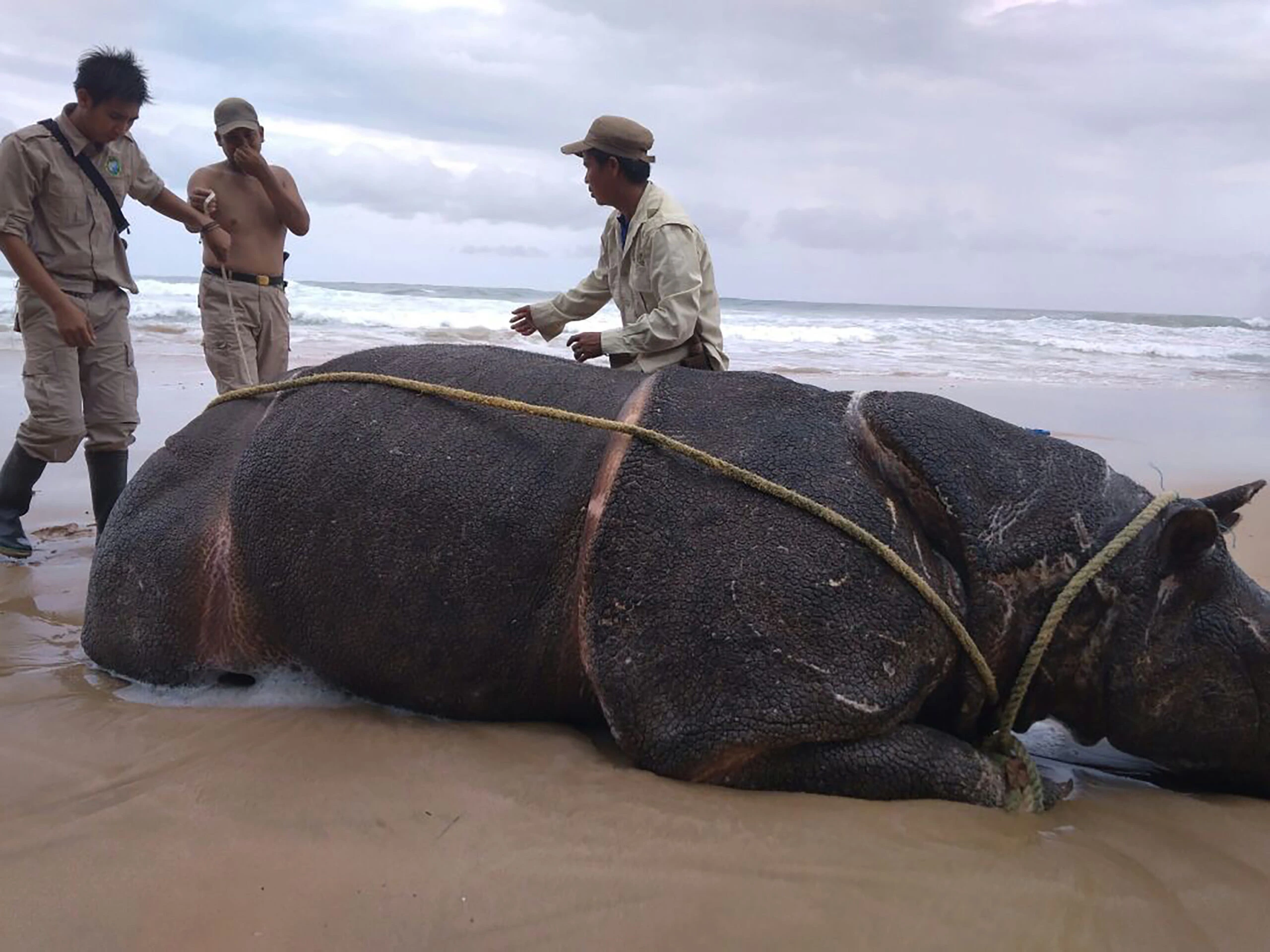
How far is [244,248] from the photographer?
20.0ft

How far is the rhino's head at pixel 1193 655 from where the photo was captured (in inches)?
112

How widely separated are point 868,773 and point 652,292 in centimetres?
253

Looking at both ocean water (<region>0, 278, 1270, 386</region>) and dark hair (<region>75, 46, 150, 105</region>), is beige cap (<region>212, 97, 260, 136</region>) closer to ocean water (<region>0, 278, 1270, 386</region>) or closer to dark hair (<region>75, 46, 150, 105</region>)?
dark hair (<region>75, 46, 150, 105</region>)

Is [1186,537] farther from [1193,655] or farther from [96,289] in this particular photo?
[96,289]

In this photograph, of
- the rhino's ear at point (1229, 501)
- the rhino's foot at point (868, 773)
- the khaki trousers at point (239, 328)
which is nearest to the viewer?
the rhino's foot at point (868, 773)

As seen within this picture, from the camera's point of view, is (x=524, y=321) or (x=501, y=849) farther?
(x=524, y=321)

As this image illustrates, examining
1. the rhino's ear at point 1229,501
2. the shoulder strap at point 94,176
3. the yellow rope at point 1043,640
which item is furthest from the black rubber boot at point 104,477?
the rhino's ear at point 1229,501

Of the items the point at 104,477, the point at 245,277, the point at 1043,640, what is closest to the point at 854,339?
the point at 245,277

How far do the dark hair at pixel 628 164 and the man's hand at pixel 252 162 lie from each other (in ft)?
6.95

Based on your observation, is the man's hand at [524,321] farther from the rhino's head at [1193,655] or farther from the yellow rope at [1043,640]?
the rhino's head at [1193,655]

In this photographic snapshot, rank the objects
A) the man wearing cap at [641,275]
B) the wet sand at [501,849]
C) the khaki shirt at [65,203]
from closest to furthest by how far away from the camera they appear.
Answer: the wet sand at [501,849], the man wearing cap at [641,275], the khaki shirt at [65,203]

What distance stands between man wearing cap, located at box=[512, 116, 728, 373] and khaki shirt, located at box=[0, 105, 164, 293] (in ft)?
6.66

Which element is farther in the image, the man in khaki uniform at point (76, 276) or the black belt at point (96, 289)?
the black belt at point (96, 289)

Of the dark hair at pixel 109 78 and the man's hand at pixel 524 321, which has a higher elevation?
the dark hair at pixel 109 78
